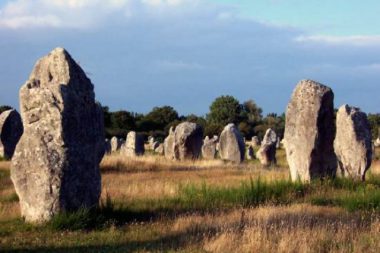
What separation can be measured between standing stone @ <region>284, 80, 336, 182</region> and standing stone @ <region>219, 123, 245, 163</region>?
47.3 feet

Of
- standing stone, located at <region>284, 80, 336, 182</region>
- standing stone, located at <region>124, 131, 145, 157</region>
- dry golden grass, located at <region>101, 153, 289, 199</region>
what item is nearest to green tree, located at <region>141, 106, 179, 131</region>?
standing stone, located at <region>124, 131, 145, 157</region>

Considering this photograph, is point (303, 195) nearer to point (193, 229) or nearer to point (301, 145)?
point (301, 145)

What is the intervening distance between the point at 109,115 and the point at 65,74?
69.2 meters

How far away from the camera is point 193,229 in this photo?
33.4ft

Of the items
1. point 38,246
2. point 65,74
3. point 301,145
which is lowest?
point 38,246

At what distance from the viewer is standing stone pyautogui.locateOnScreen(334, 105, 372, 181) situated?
1934 centimetres

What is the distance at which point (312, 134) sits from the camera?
55.6ft

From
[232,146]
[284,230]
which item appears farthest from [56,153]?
[232,146]

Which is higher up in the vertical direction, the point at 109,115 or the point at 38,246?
the point at 109,115

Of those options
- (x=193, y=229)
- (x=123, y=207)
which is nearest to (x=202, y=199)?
(x=123, y=207)

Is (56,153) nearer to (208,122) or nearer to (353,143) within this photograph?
(353,143)

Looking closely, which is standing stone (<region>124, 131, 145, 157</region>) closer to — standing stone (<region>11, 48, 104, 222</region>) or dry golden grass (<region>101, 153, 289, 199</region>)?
dry golden grass (<region>101, 153, 289, 199</region>)

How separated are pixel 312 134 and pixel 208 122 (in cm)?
7605

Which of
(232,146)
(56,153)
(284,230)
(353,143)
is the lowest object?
(284,230)
